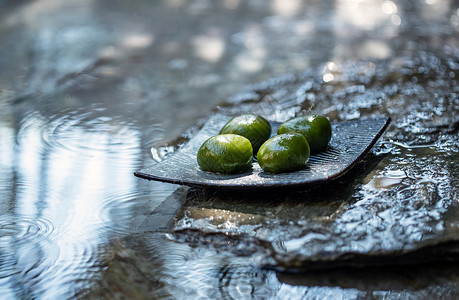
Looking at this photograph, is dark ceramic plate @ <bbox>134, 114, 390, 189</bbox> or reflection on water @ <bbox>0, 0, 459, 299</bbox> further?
dark ceramic plate @ <bbox>134, 114, 390, 189</bbox>

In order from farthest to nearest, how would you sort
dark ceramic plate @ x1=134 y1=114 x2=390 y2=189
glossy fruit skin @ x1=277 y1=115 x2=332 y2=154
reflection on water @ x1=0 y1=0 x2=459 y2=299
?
glossy fruit skin @ x1=277 y1=115 x2=332 y2=154 < dark ceramic plate @ x1=134 y1=114 x2=390 y2=189 < reflection on water @ x1=0 y1=0 x2=459 y2=299

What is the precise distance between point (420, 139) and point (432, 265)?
2.45 ft

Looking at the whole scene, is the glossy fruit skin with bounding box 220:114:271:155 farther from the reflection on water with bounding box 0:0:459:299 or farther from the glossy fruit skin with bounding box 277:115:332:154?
the reflection on water with bounding box 0:0:459:299

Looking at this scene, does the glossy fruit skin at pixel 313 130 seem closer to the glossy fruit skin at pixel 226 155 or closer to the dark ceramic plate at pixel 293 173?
the dark ceramic plate at pixel 293 173

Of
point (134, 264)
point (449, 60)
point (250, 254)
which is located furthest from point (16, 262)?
point (449, 60)

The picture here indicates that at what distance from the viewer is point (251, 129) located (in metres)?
1.65

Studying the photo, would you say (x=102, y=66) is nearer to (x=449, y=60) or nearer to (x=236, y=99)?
(x=236, y=99)

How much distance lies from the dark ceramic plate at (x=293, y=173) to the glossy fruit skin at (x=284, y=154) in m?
0.02

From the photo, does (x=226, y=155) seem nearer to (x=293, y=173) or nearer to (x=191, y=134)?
(x=293, y=173)

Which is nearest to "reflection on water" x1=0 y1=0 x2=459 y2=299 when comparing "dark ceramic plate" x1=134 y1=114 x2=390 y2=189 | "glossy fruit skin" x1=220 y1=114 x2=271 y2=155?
"dark ceramic plate" x1=134 y1=114 x2=390 y2=189

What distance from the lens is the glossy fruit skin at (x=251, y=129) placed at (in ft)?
5.40

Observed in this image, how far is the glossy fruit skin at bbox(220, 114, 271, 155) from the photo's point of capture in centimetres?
165

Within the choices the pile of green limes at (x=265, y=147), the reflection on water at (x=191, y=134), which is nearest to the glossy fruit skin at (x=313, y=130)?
the pile of green limes at (x=265, y=147)

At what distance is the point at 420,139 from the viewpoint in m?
1.88
